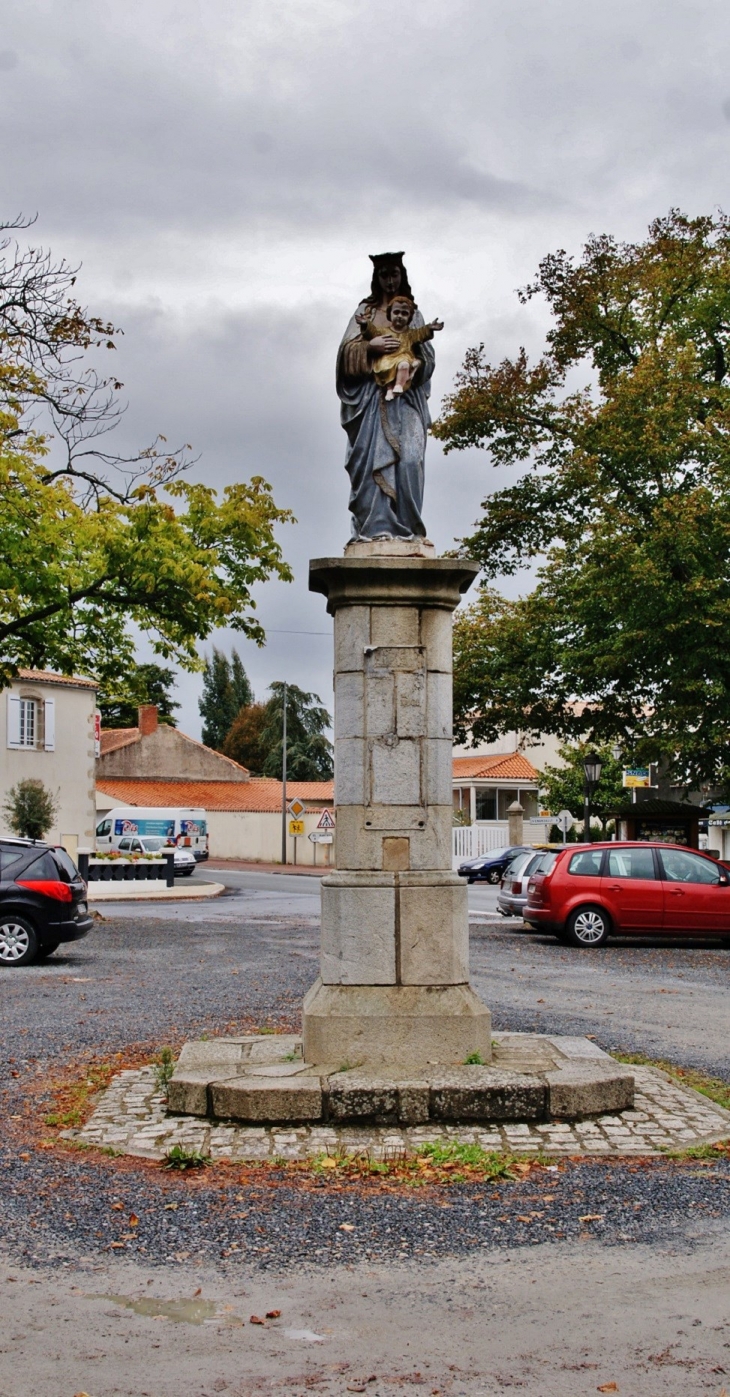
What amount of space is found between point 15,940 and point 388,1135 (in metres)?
10.4

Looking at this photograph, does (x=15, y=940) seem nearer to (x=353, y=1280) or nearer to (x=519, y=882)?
(x=519, y=882)

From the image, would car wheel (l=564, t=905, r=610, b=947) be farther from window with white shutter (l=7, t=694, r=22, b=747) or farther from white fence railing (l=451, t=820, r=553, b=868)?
white fence railing (l=451, t=820, r=553, b=868)

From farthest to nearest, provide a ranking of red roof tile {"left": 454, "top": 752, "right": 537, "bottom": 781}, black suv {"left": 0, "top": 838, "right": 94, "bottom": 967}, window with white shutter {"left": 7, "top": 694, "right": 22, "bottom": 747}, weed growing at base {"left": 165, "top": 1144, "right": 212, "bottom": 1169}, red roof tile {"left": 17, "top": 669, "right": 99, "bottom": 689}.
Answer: red roof tile {"left": 454, "top": 752, "right": 537, "bottom": 781} → red roof tile {"left": 17, "top": 669, "right": 99, "bottom": 689} → window with white shutter {"left": 7, "top": 694, "right": 22, "bottom": 747} → black suv {"left": 0, "top": 838, "right": 94, "bottom": 967} → weed growing at base {"left": 165, "top": 1144, "right": 212, "bottom": 1169}

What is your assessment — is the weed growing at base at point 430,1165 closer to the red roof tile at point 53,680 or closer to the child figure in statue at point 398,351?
the child figure in statue at point 398,351

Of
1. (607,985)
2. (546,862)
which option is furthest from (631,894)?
(607,985)

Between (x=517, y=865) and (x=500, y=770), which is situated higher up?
(x=500, y=770)

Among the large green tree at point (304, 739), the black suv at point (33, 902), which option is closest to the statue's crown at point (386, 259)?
the black suv at point (33, 902)

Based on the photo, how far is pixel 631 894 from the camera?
18578mm

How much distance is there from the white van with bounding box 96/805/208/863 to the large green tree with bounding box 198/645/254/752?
4336 centimetres

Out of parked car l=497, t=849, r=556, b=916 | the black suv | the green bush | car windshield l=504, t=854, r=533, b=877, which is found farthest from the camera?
the green bush

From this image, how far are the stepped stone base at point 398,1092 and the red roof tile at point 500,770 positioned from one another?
48609 mm

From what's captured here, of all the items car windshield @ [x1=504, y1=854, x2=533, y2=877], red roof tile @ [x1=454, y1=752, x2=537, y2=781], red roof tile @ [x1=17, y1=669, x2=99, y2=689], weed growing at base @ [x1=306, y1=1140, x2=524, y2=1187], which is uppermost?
red roof tile @ [x1=17, y1=669, x2=99, y2=689]

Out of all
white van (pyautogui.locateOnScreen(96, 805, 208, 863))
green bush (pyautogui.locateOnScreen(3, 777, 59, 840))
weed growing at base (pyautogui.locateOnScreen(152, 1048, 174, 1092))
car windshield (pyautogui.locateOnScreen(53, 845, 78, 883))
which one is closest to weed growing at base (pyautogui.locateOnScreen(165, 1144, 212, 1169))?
weed growing at base (pyautogui.locateOnScreen(152, 1048, 174, 1092))

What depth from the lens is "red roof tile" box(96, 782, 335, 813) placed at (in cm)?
6156
